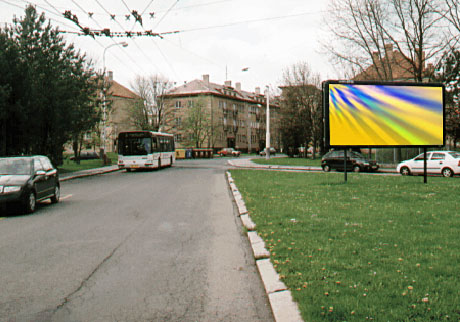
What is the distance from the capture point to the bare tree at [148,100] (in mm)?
72300

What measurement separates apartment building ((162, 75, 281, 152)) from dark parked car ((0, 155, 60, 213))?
6570cm

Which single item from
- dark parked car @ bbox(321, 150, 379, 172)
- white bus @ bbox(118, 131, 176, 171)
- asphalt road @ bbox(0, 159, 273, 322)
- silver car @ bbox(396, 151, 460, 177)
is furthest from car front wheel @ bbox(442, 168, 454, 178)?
white bus @ bbox(118, 131, 176, 171)

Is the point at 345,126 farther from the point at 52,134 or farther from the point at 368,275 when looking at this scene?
the point at 52,134

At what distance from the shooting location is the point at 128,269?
19.2ft

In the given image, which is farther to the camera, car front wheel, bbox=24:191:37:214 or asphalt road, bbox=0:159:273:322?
car front wheel, bbox=24:191:37:214

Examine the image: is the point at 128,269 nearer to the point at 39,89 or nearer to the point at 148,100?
the point at 39,89

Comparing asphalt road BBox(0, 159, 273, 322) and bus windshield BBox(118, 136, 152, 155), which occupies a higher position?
bus windshield BBox(118, 136, 152, 155)

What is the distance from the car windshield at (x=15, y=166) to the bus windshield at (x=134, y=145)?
2080 centimetres

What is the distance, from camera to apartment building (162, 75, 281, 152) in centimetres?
8488

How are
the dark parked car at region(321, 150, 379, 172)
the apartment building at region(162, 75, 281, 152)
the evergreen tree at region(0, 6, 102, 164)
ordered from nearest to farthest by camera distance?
1. the evergreen tree at region(0, 6, 102, 164)
2. the dark parked car at region(321, 150, 379, 172)
3. the apartment building at region(162, 75, 281, 152)

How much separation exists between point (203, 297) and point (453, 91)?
130ft

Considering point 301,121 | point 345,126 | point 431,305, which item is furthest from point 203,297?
point 301,121

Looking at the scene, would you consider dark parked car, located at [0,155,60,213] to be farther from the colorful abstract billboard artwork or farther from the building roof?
the building roof

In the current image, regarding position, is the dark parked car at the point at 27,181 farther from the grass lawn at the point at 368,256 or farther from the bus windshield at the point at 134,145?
the bus windshield at the point at 134,145
